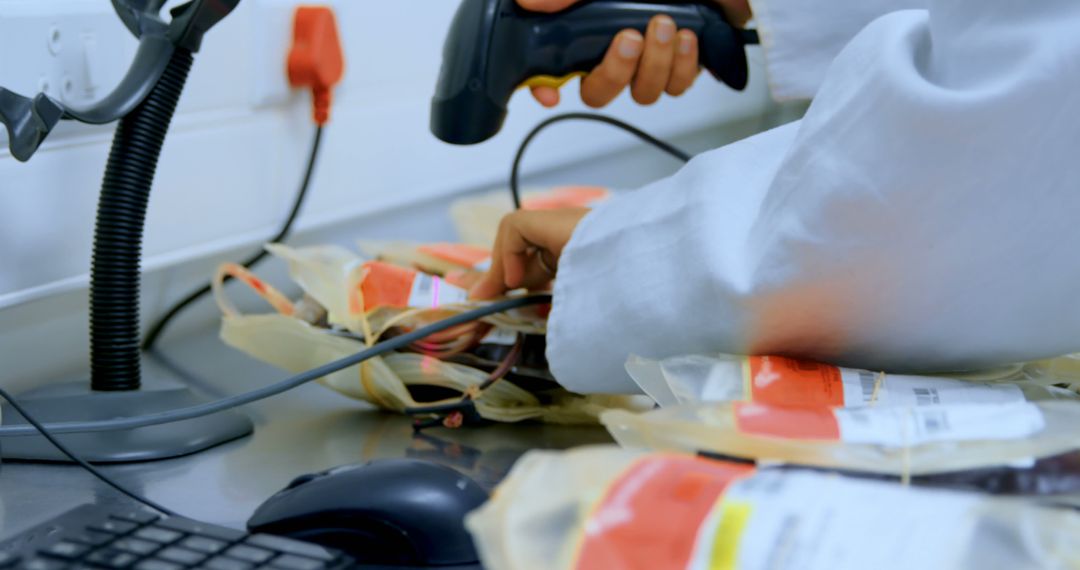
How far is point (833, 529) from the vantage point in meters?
0.40

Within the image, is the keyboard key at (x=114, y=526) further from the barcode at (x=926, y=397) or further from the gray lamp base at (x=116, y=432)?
the barcode at (x=926, y=397)

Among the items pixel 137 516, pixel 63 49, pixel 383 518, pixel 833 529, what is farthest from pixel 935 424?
pixel 63 49

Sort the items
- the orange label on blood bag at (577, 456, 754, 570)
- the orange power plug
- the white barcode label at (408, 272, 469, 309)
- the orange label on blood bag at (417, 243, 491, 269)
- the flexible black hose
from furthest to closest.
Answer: the orange power plug → the orange label on blood bag at (417, 243, 491, 269) → the white barcode label at (408, 272, 469, 309) → the flexible black hose → the orange label on blood bag at (577, 456, 754, 570)

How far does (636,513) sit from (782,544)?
1.9 inches

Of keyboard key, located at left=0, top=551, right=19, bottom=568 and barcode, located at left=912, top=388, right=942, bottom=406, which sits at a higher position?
keyboard key, located at left=0, top=551, right=19, bottom=568

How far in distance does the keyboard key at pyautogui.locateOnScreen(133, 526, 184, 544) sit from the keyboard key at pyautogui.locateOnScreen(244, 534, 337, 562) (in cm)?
3

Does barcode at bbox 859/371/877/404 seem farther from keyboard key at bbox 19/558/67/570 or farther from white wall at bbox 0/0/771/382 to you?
white wall at bbox 0/0/771/382

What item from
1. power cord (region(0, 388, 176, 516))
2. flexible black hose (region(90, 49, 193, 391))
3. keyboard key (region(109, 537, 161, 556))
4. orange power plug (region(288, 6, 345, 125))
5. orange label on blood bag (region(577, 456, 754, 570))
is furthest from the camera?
orange power plug (region(288, 6, 345, 125))

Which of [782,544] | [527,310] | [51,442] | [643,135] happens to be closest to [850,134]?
[782,544]

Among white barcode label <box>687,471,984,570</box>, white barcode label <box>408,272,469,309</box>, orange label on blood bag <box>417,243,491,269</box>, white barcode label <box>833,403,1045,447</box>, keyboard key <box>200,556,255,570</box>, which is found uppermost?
white barcode label <box>687,471,984,570</box>

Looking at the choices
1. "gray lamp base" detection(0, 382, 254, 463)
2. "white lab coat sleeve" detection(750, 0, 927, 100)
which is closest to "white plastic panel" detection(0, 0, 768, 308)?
"gray lamp base" detection(0, 382, 254, 463)

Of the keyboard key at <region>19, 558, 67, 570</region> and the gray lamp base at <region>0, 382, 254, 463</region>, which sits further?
the gray lamp base at <region>0, 382, 254, 463</region>

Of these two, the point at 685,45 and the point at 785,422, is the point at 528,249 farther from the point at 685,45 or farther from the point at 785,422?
the point at 785,422

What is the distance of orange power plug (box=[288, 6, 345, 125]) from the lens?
1.09 meters
